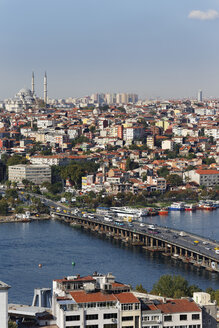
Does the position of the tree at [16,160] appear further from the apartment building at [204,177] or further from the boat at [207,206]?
the boat at [207,206]

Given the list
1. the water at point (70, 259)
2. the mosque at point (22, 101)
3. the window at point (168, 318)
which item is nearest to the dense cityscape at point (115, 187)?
the window at point (168, 318)

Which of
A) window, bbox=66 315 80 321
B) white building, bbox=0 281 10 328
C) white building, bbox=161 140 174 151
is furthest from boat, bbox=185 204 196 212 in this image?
white building, bbox=0 281 10 328

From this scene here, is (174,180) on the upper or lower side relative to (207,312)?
lower

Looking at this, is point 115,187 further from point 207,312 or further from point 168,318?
point 168,318

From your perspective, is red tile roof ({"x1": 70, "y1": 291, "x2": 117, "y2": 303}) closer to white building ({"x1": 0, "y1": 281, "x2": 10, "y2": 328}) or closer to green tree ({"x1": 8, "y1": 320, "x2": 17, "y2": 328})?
green tree ({"x1": 8, "y1": 320, "x2": 17, "y2": 328})

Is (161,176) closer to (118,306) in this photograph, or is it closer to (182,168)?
(182,168)

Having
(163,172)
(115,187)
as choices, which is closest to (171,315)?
(115,187)
